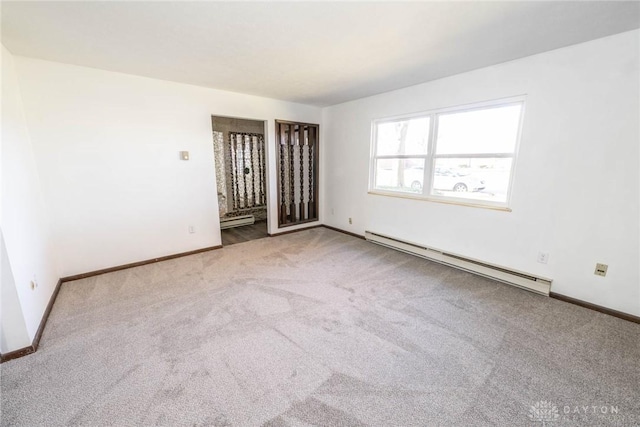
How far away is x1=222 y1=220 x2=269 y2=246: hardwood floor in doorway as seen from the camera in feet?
14.9

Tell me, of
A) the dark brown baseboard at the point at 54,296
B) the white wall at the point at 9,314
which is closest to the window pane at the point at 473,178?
the dark brown baseboard at the point at 54,296

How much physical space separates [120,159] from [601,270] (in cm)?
522

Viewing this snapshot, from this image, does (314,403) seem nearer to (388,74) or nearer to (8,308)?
(8,308)

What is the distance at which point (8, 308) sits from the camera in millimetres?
1812

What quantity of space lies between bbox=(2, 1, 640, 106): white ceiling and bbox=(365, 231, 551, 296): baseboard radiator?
222cm

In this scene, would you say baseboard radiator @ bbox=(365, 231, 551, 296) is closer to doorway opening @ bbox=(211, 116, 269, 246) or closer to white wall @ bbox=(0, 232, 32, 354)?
doorway opening @ bbox=(211, 116, 269, 246)

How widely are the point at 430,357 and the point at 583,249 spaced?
194 centimetres

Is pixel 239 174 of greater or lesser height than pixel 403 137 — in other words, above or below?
below

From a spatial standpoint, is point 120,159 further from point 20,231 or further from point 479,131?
point 479,131

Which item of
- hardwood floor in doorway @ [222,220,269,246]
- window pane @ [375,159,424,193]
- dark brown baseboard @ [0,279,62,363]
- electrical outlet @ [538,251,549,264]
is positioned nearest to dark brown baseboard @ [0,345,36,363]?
dark brown baseboard @ [0,279,62,363]

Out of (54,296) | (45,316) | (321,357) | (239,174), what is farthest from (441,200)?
(54,296)

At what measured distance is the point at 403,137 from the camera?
3809 mm

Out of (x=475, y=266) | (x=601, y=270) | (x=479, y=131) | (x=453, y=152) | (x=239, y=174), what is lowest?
(x=475, y=266)

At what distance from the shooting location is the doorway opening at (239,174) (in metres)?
5.11
